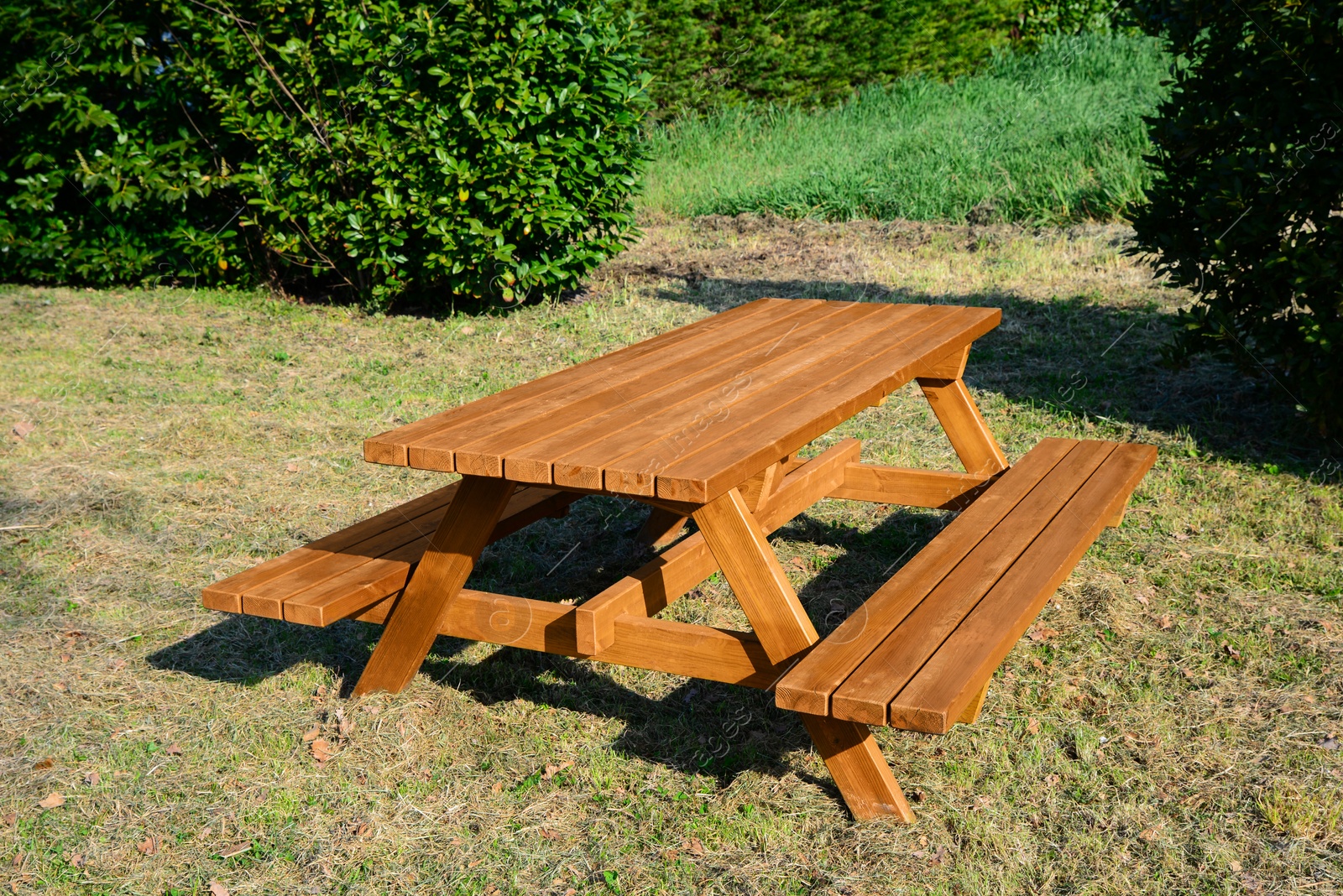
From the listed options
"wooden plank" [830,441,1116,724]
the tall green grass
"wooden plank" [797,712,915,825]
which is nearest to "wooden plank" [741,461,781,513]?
"wooden plank" [830,441,1116,724]

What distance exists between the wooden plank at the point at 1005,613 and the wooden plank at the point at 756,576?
0.34 meters

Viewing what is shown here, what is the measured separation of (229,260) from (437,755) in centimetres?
586

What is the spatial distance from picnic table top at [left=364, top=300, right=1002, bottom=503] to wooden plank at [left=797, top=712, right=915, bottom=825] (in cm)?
64

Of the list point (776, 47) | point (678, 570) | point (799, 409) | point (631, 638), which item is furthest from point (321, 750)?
point (776, 47)

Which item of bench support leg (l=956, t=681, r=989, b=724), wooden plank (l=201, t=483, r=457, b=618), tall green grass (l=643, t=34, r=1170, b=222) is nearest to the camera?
bench support leg (l=956, t=681, r=989, b=724)

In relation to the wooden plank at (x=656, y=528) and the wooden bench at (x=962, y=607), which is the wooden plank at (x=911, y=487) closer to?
the wooden bench at (x=962, y=607)

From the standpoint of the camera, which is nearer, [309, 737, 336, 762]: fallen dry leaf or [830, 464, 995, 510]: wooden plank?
[309, 737, 336, 762]: fallen dry leaf

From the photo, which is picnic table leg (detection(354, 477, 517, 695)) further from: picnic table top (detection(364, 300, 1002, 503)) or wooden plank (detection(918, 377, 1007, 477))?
wooden plank (detection(918, 377, 1007, 477))

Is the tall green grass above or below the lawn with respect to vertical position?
above

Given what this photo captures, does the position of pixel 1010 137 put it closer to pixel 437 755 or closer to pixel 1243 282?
pixel 1243 282

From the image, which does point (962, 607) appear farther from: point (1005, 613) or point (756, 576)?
point (756, 576)

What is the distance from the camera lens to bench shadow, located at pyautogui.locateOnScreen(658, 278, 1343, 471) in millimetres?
4898

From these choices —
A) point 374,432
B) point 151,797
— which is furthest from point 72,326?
point 151,797

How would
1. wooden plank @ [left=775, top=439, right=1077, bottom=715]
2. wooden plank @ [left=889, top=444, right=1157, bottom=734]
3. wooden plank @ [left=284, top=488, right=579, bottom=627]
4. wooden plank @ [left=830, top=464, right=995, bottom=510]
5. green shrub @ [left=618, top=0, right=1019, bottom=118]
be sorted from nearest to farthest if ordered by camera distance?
wooden plank @ [left=889, top=444, right=1157, bottom=734], wooden plank @ [left=775, top=439, right=1077, bottom=715], wooden plank @ [left=284, top=488, right=579, bottom=627], wooden plank @ [left=830, top=464, right=995, bottom=510], green shrub @ [left=618, top=0, right=1019, bottom=118]
